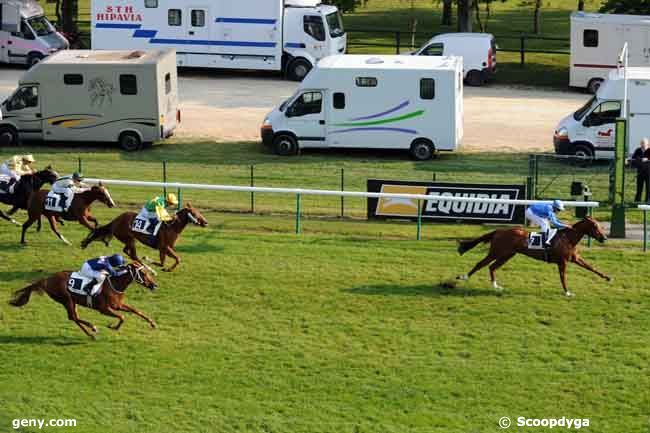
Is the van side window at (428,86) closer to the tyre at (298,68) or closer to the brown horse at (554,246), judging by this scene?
the tyre at (298,68)

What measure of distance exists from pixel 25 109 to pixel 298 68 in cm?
1146

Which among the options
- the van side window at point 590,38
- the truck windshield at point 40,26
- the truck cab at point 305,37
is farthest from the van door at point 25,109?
the van side window at point 590,38

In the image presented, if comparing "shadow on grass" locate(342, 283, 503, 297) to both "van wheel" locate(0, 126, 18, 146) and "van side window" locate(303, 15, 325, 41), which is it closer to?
"van wheel" locate(0, 126, 18, 146)

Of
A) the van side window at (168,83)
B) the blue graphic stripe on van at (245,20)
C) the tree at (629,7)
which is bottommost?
the van side window at (168,83)

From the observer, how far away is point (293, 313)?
20.9m

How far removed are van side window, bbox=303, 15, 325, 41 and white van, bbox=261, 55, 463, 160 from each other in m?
9.48

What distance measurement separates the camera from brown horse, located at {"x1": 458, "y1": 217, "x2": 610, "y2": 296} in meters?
21.1

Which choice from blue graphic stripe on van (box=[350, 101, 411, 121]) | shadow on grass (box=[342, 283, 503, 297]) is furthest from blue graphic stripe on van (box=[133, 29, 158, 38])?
shadow on grass (box=[342, 283, 503, 297])

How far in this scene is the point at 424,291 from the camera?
21797mm

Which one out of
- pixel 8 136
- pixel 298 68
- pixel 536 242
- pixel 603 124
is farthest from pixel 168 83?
pixel 536 242

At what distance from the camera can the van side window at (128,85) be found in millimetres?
32812

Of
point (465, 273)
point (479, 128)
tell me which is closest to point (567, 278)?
point (465, 273)

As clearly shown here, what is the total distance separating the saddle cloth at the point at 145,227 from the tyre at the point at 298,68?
2094 centimetres

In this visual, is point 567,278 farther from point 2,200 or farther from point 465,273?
point 2,200
